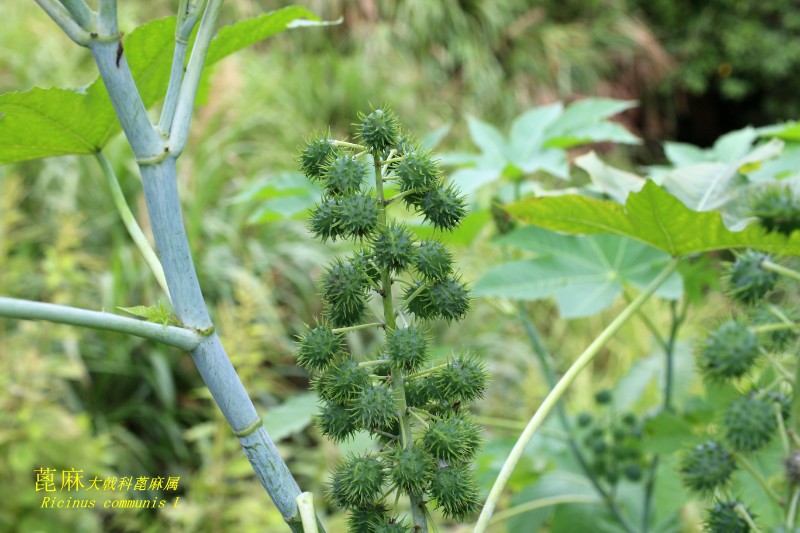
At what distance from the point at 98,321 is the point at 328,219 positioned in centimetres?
21

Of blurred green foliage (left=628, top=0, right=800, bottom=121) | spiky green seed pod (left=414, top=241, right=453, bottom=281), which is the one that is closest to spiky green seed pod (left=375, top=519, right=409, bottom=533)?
spiky green seed pod (left=414, top=241, right=453, bottom=281)

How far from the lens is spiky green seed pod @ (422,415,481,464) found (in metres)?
0.62

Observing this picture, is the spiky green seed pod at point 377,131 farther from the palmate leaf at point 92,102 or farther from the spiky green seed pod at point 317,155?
the palmate leaf at point 92,102

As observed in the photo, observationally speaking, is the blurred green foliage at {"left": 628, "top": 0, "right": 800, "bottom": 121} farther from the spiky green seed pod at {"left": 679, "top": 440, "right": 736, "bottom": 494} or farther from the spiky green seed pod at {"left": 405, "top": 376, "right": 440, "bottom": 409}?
the spiky green seed pod at {"left": 405, "top": 376, "right": 440, "bottom": 409}

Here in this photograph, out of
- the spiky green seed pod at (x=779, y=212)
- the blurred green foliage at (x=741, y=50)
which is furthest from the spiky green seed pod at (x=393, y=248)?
the blurred green foliage at (x=741, y=50)

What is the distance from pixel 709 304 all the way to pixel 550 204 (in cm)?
562

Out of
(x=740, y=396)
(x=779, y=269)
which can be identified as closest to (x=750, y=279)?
(x=779, y=269)

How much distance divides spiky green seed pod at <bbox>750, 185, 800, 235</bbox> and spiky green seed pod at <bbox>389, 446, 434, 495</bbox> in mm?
486

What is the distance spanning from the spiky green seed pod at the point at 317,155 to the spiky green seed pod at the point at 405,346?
159 mm

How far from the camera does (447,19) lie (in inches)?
351

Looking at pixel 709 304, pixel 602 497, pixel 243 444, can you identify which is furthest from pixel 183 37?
pixel 709 304

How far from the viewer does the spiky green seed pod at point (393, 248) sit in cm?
63

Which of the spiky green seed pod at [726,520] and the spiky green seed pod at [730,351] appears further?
the spiky green seed pod at [730,351]

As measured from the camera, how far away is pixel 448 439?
621 millimetres
